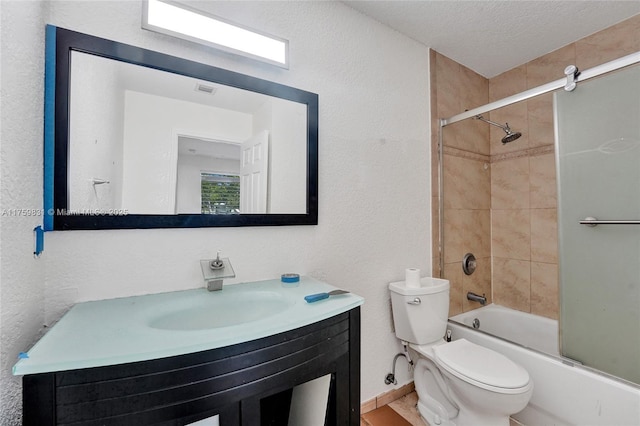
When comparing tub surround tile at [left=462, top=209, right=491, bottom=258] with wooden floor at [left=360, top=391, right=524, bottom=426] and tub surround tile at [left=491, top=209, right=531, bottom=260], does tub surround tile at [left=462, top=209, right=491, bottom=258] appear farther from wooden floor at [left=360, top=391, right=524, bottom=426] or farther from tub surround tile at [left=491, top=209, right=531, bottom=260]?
wooden floor at [left=360, top=391, right=524, bottom=426]

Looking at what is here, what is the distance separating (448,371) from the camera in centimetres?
131

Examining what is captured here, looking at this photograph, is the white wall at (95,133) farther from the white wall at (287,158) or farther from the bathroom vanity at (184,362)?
the white wall at (287,158)

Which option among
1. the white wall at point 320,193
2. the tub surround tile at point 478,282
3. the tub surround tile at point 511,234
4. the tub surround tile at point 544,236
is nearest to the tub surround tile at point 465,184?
the tub surround tile at point 511,234

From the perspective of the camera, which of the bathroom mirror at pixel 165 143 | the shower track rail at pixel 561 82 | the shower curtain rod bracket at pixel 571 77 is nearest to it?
the bathroom mirror at pixel 165 143

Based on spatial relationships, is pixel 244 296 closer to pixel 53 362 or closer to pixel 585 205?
pixel 53 362

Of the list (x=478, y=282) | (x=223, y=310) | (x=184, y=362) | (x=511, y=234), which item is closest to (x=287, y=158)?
(x=223, y=310)

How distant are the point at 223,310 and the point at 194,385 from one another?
40 cm

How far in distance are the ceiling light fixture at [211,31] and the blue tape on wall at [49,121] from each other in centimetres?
30

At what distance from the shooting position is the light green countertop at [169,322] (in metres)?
0.58

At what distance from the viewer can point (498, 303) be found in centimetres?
229

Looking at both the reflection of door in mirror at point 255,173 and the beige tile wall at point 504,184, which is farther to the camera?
the beige tile wall at point 504,184

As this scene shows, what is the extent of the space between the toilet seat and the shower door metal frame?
574mm

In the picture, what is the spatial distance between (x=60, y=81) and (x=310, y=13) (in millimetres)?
1121

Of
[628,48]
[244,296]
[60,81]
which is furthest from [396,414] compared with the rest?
[628,48]
